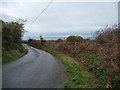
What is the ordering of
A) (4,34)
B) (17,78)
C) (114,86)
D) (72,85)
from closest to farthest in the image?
(114,86)
(72,85)
(17,78)
(4,34)

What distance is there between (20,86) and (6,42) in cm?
1692

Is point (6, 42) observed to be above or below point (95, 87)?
above

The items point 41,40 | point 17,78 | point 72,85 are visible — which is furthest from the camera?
point 41,40

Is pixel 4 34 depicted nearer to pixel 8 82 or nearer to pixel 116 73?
pixel 8 82

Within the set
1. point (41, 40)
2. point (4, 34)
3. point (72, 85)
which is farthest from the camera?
point (41, 40)

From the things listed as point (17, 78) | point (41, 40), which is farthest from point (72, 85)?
point (41, 40)

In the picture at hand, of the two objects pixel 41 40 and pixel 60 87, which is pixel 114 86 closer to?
pixel 60 87

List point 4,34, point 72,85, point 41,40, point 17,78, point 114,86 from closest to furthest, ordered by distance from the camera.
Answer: point 114,86, point 72,85, point 17,78, point 4,34, point 41,40

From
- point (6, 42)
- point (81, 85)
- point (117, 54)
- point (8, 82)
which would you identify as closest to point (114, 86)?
point (81, 85)

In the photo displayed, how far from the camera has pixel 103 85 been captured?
12062mm

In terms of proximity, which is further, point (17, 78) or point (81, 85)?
point (17, 78)

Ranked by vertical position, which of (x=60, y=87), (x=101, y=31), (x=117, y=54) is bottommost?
(x=60, y=87)

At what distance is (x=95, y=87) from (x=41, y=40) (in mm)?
63993

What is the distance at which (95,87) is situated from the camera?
11953 mm
